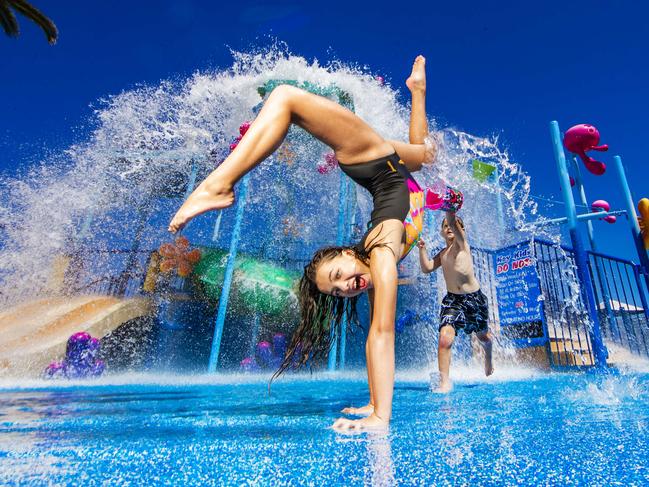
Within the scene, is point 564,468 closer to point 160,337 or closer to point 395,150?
point 395,150

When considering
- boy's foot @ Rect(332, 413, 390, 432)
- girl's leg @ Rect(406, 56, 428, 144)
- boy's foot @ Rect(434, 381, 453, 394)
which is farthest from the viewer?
boy's foot @ Rect(434, 381, 453, 394)

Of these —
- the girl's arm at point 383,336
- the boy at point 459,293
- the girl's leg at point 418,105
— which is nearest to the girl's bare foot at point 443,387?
the boy at point 459,293

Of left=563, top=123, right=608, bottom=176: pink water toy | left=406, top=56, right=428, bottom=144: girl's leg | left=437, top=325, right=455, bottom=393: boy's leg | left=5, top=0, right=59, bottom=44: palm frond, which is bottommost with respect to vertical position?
left=437, top=325, right=455, bottom=393: boy's leg

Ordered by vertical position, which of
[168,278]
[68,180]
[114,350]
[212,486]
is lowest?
[212,486]

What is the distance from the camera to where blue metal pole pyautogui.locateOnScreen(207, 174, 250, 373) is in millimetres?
7013

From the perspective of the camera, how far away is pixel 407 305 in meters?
9.31

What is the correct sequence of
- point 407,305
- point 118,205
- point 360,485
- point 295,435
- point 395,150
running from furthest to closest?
point 118,205
point 407,305
point 395,150
point 295,435
point 360,485

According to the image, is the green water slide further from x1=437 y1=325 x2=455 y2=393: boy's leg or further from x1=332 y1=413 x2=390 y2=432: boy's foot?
x1=332 y1=413 x2=390 y2=432: boy's foot

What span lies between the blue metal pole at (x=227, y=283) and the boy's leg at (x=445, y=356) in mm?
4503

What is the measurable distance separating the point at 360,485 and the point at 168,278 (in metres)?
9.54

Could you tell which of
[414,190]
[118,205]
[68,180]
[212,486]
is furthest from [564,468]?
[118,205]

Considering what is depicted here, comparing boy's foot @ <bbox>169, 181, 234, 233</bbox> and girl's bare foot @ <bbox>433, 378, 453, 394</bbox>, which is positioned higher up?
boy's foot @ <bbox>169, 181, 234, 233</bbox>

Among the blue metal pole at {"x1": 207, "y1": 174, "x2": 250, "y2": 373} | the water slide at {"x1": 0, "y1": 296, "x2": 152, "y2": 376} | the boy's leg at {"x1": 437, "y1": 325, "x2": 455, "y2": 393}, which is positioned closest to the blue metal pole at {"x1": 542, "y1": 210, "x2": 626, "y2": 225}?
the boy's leg at {"x1": 437, "y1": 325, "x2": 455, "y2": 393}

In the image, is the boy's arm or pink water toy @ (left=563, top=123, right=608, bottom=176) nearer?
the boy's arm
